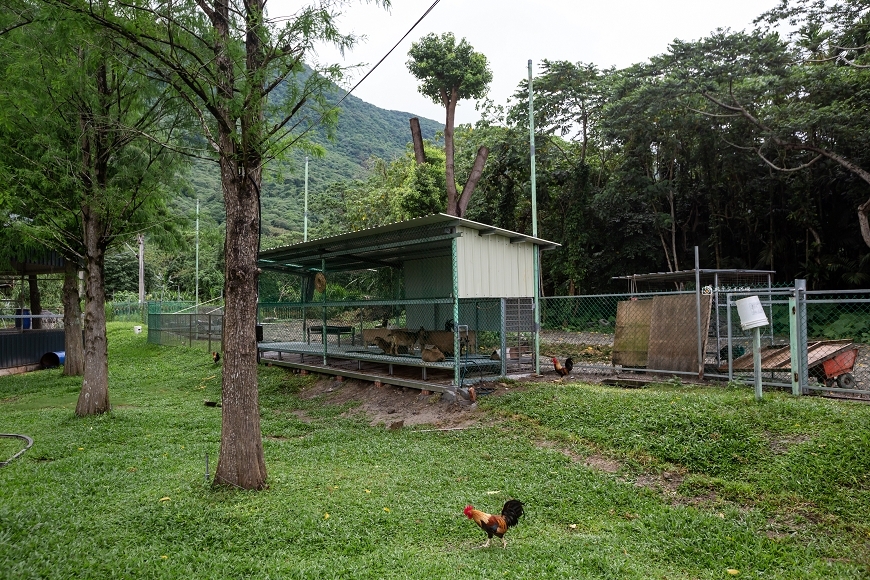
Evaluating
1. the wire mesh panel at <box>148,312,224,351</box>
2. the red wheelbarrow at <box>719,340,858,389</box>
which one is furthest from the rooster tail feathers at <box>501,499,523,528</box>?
the wire mesh panel at <box>148,312,224,351</box>

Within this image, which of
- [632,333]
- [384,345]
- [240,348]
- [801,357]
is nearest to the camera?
[240,348]

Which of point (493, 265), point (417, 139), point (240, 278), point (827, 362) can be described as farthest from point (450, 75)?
point (240, 278)

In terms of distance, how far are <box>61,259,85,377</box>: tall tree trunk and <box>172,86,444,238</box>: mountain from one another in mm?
19526

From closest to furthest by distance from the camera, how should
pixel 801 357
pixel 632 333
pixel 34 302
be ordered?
pixel 801 357, pixel 632 333, pixel 34 302

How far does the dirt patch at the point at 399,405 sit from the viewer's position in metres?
8.68

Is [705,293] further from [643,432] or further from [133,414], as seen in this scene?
[133,414]

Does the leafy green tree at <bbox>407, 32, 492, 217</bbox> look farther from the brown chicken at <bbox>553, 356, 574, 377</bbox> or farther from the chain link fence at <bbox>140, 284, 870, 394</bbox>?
the brown chicken at <bbox>553, 356, 574, 377</bbox>

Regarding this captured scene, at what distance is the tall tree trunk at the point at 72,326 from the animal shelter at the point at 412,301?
16.6 feet

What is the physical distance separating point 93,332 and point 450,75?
14077 millimetres

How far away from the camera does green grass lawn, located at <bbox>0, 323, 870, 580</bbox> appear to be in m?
3.81

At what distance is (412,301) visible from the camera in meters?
10.0

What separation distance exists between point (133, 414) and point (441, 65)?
14.5 m

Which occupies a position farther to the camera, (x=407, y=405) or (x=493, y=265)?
(x=493, y=265)

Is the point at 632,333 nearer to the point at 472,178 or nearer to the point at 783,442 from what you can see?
the point at 783,442
